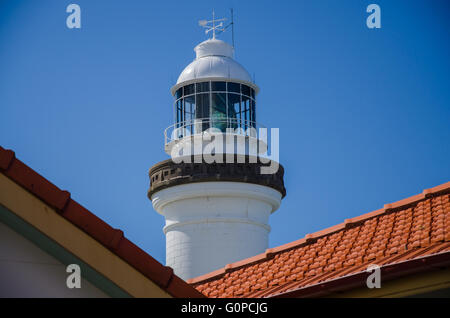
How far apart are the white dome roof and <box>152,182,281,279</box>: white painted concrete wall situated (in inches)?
111

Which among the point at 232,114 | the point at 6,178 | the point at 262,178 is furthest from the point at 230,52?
the point at 6,178

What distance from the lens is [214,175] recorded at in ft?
68.5

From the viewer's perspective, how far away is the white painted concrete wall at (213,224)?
2061cm

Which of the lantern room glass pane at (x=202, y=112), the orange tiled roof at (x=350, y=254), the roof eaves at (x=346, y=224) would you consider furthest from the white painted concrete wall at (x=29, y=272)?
the lantern room glass pane at (x=202, y=112)

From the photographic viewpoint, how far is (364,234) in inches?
423

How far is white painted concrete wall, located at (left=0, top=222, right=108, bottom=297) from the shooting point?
18.9ft

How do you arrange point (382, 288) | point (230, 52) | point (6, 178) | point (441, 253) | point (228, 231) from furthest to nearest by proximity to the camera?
point (230, 52)
point (228, 231)
point (382, 288)
point (441, 253)
point (6, 178)

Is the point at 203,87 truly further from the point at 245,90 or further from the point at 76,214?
the point at 76,214

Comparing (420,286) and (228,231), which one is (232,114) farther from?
(420,286)

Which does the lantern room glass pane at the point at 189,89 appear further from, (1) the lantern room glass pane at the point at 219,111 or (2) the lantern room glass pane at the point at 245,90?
(2) the lantern room glass pane at the point at 245,90

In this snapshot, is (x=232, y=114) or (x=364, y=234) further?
(x=232, y=114)

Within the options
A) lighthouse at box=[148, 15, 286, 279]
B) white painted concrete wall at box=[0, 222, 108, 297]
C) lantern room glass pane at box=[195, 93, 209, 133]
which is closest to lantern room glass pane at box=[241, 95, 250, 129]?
lighthouse at box=[148, 15, 286, 279]

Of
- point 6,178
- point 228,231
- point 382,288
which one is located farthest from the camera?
point 228,231
